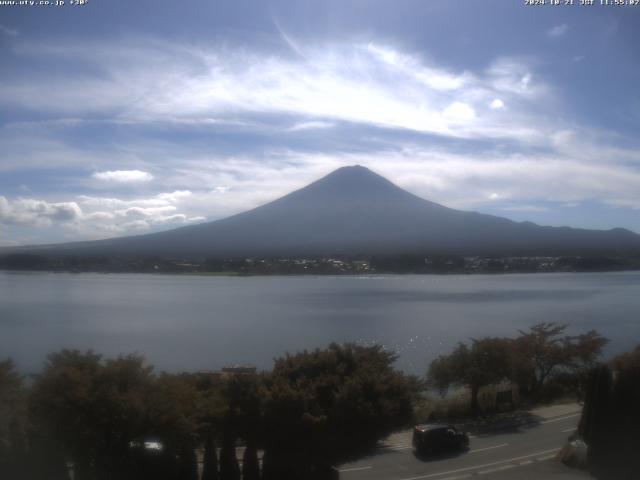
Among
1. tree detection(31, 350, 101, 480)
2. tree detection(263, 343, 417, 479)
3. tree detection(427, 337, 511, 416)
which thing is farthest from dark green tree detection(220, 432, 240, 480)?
tree detection(427, 337, 511, 416)

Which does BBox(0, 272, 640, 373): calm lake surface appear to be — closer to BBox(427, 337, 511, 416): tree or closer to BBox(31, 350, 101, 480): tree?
BBox(427, 337, 511, 416): tree

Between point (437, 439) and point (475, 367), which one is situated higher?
point (475, 367)

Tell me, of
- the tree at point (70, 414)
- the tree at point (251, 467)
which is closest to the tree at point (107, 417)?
the tree at point (70, 414)

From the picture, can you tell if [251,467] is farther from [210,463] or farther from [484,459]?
[484,459]

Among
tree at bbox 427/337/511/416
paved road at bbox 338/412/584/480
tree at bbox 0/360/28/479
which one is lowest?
paved road at bbox 338/412/584/480

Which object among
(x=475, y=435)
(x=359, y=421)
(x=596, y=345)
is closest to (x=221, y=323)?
(x=596, y=345)

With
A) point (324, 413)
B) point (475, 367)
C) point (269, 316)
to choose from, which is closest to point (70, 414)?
point (324, 413)
